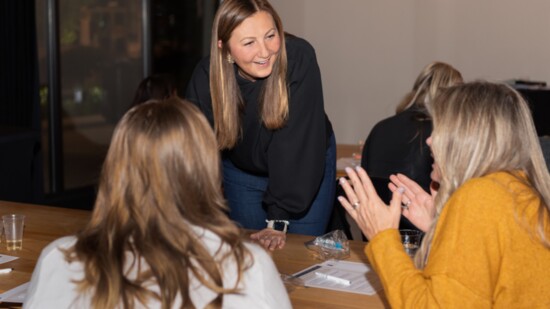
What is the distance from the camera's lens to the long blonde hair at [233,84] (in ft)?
9.94

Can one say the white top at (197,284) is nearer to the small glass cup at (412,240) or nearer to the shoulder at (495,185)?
the shoulder at (495,185)

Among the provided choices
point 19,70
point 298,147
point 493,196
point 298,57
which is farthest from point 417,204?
point 19,70

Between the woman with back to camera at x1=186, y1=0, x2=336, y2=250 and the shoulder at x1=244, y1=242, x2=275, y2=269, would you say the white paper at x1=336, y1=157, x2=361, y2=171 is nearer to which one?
the woman with back to camera at x1=186, y1=0, x2=336, y2=250

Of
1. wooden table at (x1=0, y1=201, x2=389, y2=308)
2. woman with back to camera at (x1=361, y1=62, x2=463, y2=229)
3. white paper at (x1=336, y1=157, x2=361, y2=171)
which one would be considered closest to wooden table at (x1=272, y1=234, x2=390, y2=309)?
wooden table at (x1=0, y1=201, x2=389, y2=308)

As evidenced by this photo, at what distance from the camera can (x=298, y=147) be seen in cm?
312

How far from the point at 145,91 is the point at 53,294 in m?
3.77

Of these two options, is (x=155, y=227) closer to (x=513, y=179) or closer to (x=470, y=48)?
(x=513, y=179)

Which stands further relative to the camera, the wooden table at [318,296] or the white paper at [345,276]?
the white paper at [345,276]

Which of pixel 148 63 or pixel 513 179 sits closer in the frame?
pixel 513 179

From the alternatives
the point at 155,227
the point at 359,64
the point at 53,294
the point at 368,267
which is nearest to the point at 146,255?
the point at 155,227

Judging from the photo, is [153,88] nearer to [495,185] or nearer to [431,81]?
[431,81]

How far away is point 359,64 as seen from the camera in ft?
25.6

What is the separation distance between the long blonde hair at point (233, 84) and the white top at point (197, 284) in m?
1.43

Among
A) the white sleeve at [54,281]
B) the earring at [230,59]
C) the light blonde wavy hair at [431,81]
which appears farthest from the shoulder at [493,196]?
the light blonde wavy hair at [431,81]
